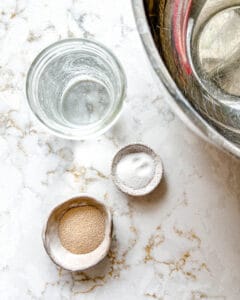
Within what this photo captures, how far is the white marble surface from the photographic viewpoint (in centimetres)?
99

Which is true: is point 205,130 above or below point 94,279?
above

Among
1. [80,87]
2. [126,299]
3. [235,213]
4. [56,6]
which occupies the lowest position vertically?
[126,299]

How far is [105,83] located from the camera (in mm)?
1000

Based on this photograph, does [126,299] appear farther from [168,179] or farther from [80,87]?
[80,87]

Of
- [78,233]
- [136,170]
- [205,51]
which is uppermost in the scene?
[205,51]

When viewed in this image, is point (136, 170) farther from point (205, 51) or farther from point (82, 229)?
point (205, 51)

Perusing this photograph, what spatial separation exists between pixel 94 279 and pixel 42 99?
1.10 feet

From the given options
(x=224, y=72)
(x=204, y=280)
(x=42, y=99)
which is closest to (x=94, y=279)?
(x=204, y=280)

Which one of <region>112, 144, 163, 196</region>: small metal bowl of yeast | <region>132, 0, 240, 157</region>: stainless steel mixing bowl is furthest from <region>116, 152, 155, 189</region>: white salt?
<region>132, 0, 240, 157</region>: stainless steel mixing bowl

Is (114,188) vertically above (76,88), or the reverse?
(76,88)

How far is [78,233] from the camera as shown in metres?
0.99

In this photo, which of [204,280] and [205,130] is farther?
[204,280]

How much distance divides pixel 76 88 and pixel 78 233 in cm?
26

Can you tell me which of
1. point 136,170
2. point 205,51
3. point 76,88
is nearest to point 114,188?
point 136,170
